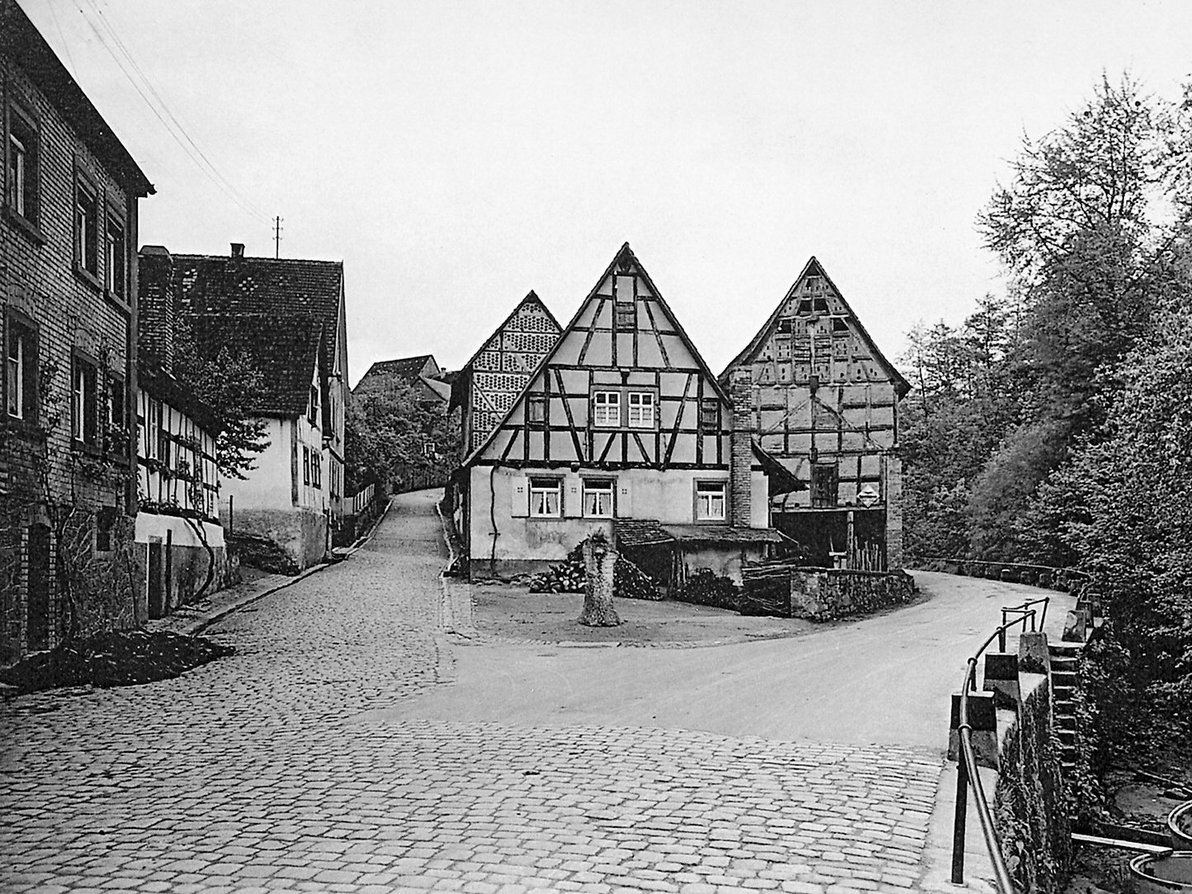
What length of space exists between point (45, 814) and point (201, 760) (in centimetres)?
202

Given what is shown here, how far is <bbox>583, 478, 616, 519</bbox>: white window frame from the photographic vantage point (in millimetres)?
31641

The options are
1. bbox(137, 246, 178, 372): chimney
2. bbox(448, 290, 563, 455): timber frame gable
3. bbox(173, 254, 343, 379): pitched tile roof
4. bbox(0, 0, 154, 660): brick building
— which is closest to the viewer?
bbox(0, 0, 154, 660): brick building

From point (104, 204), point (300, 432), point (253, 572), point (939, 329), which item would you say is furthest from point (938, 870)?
point (939, 329)

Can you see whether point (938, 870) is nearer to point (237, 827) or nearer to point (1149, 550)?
point (237, 827)

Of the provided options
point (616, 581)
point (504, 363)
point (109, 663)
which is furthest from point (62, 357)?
point (504, 363)

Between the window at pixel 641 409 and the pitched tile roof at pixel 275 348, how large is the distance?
27.6 feet

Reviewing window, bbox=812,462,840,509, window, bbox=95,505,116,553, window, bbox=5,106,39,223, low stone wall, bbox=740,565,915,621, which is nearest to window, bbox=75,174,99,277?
window, bbox=5,106,39,223

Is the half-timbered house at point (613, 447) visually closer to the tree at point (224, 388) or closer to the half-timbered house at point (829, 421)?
the tree at point (224, 388)

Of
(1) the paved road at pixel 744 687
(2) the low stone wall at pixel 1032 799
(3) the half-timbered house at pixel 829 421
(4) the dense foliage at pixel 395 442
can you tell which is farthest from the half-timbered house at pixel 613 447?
(4) the dense foliage at pixel 395 442

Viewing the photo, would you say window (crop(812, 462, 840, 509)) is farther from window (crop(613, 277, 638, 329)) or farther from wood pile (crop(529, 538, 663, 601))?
wood pile (crop(529, 538, 663, 601))

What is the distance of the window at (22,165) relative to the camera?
12.5m

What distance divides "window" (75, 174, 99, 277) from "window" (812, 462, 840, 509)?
85.2ft

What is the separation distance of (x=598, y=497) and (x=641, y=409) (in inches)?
100

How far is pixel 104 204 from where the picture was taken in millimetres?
16500
